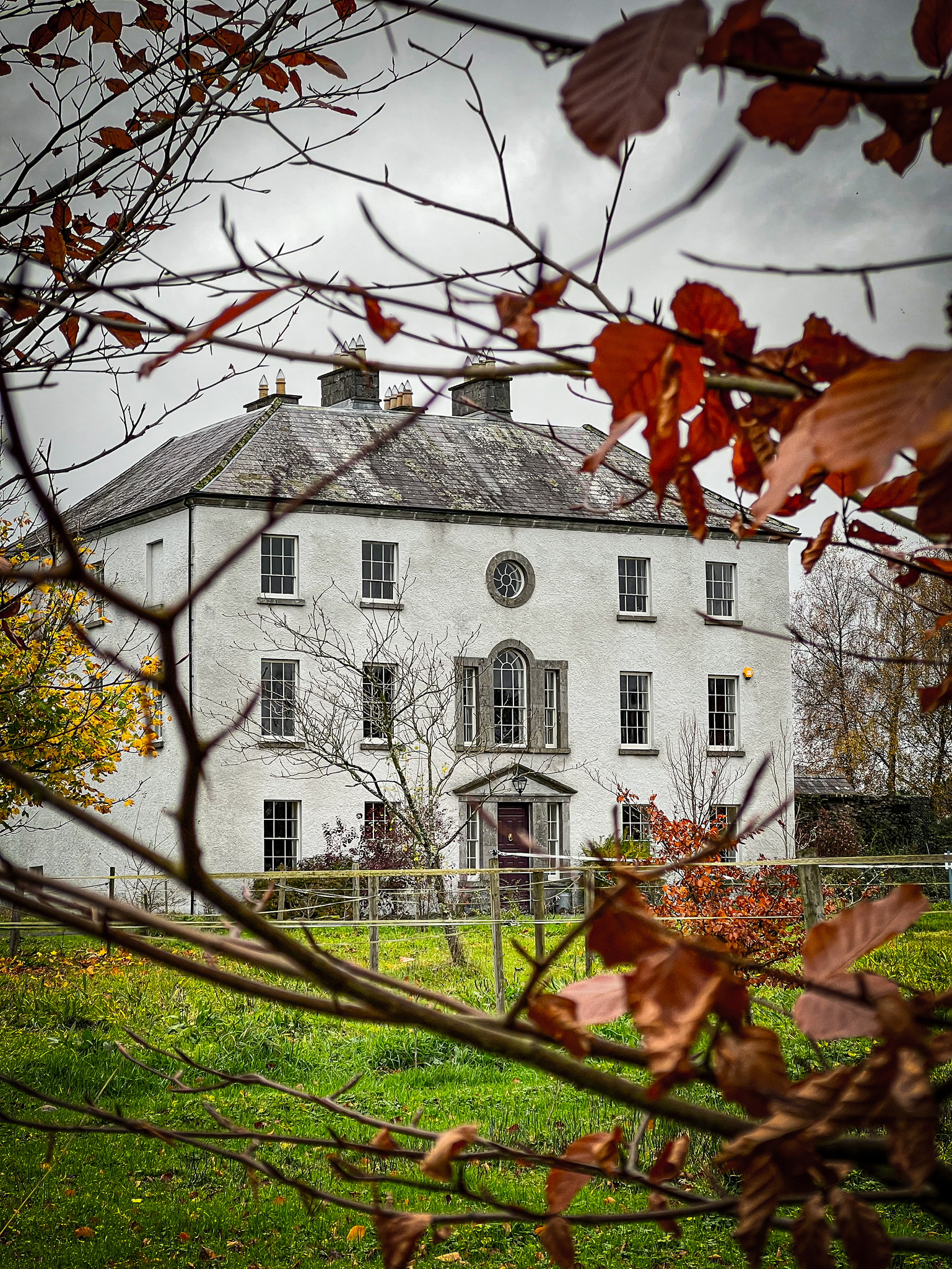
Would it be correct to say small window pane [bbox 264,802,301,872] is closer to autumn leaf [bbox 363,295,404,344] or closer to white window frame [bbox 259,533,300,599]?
white window frame [bbox 259,533,300,599]

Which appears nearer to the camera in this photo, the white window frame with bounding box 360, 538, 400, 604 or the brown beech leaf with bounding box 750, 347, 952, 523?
the brown beech leaf with bounding box 750, 347, 952, 523

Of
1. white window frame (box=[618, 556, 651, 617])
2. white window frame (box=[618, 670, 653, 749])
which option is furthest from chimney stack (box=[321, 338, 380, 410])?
white window frame (box=[618, 670, 653, 749])

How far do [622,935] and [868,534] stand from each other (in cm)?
79

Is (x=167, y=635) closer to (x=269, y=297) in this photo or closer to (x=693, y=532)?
(x=269, y=297)

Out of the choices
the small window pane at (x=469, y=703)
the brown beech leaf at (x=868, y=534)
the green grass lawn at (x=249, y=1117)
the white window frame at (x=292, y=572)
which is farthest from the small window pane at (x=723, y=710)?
the brown beech leaf at (x=868, y=534)

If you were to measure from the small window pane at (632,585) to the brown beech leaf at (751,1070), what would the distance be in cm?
2652

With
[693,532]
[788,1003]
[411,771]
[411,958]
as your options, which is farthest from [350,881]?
[693,532]

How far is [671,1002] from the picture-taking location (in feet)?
2.66

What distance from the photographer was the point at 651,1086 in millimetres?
792

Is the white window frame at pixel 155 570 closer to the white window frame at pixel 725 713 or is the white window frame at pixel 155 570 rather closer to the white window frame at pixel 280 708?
the white window frame at pixel 280 708

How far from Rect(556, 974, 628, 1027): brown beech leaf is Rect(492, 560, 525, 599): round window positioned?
988 inches

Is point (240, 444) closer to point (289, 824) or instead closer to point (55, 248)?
point (289, 824)

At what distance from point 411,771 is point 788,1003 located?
13868 millimetres

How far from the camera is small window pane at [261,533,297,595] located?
24422 mm
